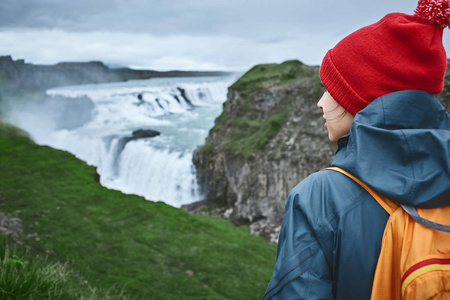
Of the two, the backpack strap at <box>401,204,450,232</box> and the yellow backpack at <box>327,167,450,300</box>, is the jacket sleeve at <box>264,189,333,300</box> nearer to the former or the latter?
the yellow backpack at <box>327,167,450,300</box>

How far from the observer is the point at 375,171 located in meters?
1.27

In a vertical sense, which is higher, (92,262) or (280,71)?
(280,71)

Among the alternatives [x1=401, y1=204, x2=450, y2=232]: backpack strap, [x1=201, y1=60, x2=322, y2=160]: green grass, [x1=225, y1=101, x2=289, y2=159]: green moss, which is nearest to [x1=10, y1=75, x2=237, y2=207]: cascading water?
[x1=201, y1=60, x2=322, y2=160]: green grass

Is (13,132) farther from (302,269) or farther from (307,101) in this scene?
(302,269)

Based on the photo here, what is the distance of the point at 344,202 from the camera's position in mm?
1294

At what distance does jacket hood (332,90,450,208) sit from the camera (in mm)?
1195

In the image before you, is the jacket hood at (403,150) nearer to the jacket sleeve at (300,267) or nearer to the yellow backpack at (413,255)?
the yellow backpack at (413,255)

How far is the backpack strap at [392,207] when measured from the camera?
1.16m

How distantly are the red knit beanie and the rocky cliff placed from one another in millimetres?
9289

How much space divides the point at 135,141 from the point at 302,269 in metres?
21.0

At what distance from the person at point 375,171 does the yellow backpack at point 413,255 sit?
0.04 meters

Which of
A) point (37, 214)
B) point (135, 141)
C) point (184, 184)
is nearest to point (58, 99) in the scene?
point (135, 141)

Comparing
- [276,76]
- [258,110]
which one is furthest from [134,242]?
[276,76]

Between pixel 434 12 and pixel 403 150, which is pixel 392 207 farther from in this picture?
pixel 434 12
